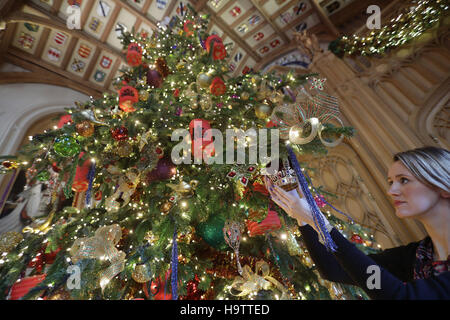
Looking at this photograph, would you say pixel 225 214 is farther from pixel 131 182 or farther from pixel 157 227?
pixel 131 182

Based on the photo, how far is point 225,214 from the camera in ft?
4.19

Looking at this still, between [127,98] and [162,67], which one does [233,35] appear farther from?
[127,98]

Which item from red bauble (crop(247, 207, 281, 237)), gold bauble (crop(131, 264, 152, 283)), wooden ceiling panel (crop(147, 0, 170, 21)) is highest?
wooden ceiling panel (crop(147, 0, 170, 21))

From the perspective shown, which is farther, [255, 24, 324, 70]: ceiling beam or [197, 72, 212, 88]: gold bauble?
[255, 24, 324, 70]: ceiling beam

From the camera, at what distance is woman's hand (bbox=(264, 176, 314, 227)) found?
0.79 m

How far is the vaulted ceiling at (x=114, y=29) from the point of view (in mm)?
3783

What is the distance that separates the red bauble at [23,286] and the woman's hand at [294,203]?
1472mm

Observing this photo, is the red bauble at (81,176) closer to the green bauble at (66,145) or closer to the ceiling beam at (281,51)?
the green bauble at (66,145)

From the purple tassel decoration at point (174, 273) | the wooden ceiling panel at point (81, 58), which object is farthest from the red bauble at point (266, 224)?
the wooden ceiling panel at point (81, 58)

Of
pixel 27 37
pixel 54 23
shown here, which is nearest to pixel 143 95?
pixel 54 23

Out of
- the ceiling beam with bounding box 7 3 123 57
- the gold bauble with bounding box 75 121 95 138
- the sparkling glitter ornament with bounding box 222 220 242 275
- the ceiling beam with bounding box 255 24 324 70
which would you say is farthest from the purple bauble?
the ceiling beam with bounding box 255 24 324 70

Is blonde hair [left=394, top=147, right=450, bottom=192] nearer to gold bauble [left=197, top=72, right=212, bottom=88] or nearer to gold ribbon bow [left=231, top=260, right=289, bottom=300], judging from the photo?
gold ribbon bow [left=231, top=260, right=289, bottom=300]

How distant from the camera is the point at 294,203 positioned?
813 mm

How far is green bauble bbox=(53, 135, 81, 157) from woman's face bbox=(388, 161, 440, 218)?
6.13ft
